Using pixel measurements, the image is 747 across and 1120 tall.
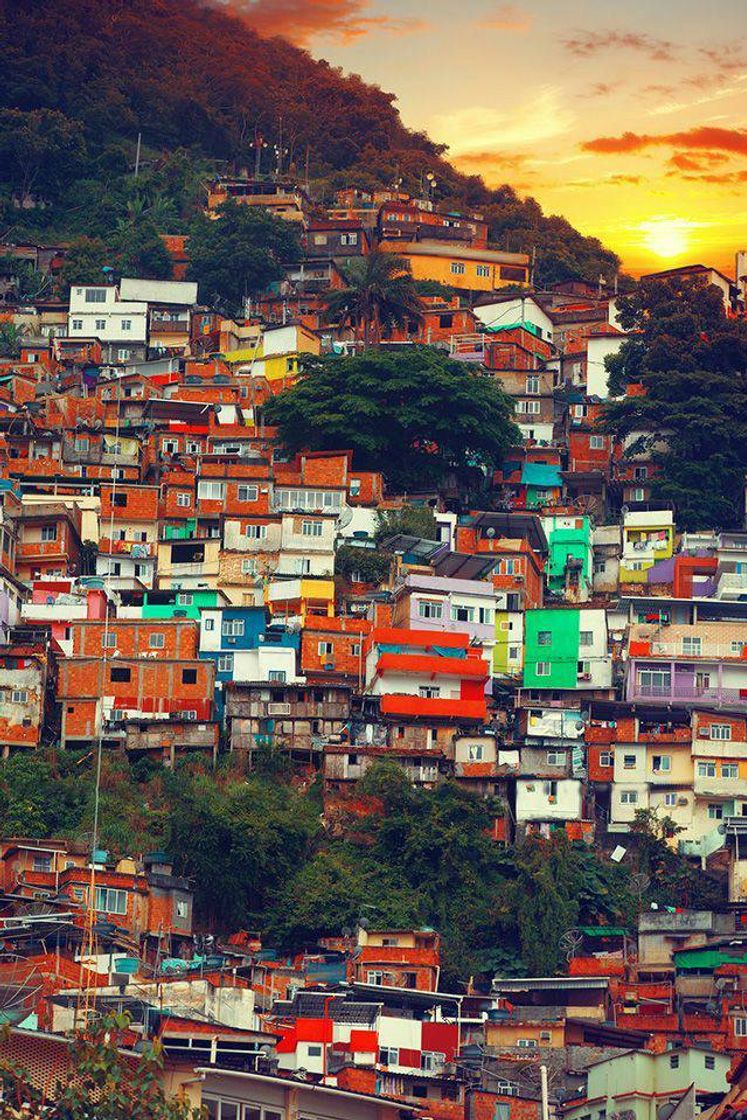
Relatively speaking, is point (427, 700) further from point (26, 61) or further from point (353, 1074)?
point (26, 61)

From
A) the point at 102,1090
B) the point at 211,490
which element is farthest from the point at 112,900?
the point at 102,1090

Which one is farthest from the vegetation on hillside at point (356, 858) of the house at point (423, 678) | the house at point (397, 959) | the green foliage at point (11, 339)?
the green foliage at point (11, 339)

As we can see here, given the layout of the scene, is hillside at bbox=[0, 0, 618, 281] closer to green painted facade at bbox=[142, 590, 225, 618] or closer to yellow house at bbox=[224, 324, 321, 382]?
yellow house at bbox=[224, 324, 321, 382]

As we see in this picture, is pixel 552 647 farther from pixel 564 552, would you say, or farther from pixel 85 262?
pixel 85 262

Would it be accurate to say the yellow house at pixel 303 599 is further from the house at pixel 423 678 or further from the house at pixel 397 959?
the house at pixel 397 959

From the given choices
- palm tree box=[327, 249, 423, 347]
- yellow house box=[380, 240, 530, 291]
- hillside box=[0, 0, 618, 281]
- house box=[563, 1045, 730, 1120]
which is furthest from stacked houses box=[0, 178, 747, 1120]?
hillside box=[0, 0, 618, 281]

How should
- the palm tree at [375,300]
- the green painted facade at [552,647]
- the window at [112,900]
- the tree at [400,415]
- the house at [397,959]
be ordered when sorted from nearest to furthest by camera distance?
the house at [397,959] < the window at [112,900] < the green painted facade at [552,647] < the tree at [400,415] < the palm tree at [375,300]

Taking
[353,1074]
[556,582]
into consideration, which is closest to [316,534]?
[556,582]
